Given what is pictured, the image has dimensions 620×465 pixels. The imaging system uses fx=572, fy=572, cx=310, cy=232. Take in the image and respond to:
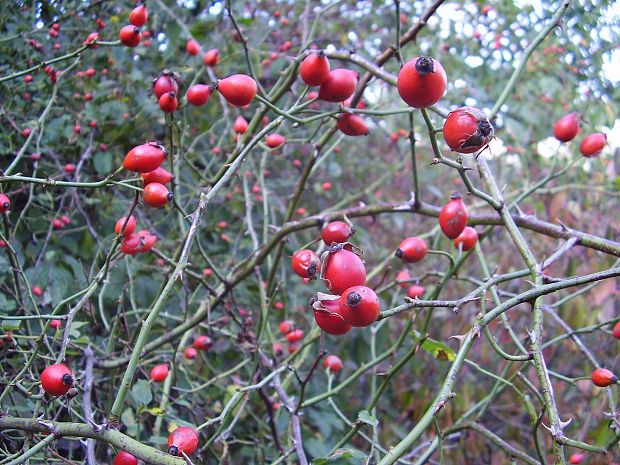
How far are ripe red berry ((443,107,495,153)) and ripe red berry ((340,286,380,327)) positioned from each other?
1.01 feet

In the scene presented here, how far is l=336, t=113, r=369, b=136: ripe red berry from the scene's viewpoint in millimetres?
1455

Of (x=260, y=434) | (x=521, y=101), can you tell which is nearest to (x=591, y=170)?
(x=521, y=101)

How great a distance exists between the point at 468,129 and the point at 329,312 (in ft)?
1.27

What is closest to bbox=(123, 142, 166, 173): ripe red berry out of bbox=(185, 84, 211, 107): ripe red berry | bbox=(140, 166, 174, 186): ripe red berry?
bbox=(140, 166, 174, 186): ripe red berry

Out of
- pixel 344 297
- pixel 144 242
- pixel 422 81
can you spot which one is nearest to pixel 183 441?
pixel 344 297

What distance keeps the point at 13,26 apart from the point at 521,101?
2.83m

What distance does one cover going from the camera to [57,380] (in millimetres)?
1050

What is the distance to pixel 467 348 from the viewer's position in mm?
934

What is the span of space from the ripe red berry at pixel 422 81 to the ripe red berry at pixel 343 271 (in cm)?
30

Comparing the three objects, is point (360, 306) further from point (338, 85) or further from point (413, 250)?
point (338, 85)

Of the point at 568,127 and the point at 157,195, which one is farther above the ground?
the point at 157,195

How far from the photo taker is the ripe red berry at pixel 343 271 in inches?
38.4

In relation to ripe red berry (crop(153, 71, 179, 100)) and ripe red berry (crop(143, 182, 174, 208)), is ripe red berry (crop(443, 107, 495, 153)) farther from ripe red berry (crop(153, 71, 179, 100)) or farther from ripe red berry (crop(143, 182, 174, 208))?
ripe red berry (crop(153, 71, 179, 100))

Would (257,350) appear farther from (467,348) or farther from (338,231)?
(467,348)
